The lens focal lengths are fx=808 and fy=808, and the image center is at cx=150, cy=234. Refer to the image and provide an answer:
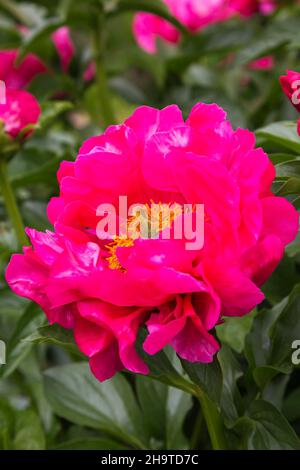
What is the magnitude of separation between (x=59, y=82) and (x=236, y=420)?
2.21 ft

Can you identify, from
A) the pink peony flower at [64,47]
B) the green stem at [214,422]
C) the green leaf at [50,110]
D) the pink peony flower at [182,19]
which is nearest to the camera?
the green stem at [214,422]

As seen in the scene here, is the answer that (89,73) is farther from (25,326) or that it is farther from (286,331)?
(286,331)

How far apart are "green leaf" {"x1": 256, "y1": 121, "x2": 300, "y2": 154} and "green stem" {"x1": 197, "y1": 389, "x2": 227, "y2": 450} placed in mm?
206

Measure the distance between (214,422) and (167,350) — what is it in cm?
7

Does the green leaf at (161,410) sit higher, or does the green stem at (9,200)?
the green stem at (9,200)

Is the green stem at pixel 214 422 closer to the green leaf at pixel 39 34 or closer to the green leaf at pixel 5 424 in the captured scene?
the green leaf at pixel 5 424

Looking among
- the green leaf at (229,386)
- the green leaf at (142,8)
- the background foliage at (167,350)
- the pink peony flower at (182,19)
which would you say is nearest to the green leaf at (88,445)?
the background foliage at (167,350)

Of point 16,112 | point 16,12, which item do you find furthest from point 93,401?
point 16,12

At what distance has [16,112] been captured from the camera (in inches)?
28.8

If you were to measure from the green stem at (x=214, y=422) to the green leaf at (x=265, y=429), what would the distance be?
1 cm

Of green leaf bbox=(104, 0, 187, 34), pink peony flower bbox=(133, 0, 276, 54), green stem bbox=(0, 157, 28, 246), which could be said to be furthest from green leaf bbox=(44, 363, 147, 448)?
pink peony flower bbox=(133, 0, 276, 54)

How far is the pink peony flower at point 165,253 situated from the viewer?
0.48m

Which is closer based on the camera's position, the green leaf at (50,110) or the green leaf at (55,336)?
the green leaf at (55,336)

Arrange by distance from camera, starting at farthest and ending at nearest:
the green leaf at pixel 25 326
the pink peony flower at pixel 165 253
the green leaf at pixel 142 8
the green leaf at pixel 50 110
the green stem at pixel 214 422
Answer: the green leaf at pixel 142 8, the green leaf at pixel 50 110, the green leaf at pixel 25 326, the green stem at pixel 214 422, the pink peony flower at pixel 165 253
